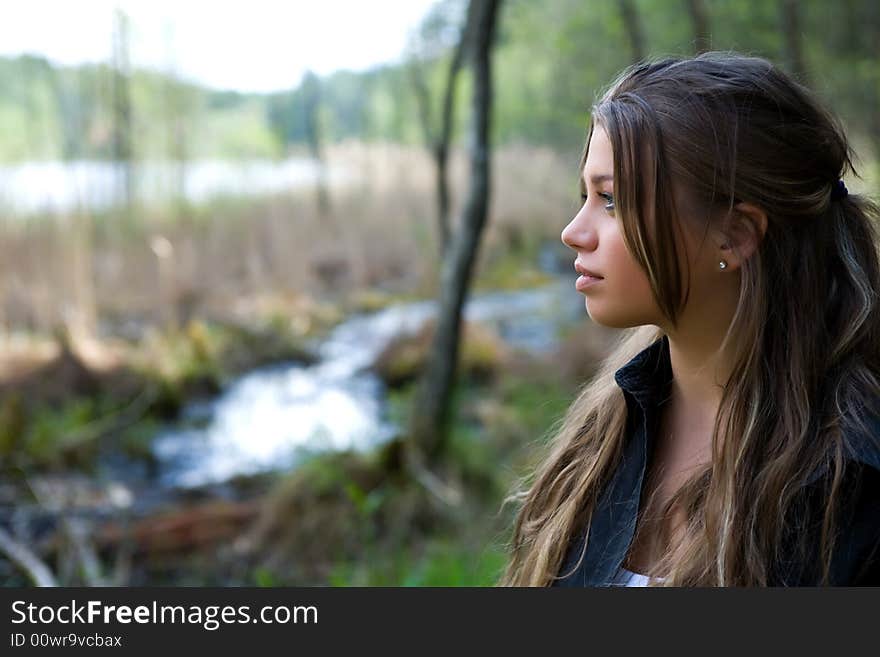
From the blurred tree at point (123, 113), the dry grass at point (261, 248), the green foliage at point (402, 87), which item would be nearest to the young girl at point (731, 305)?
the green foliage at point (402, 87)

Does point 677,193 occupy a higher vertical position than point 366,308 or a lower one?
higher

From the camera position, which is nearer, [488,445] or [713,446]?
[713,446]

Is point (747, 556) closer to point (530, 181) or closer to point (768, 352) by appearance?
point (768, 352)

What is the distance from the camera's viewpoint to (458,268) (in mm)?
5887

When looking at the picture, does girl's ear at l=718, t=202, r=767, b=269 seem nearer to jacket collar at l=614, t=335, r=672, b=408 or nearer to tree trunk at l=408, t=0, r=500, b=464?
jacket collar at l=614, t=335, r=672, b=408

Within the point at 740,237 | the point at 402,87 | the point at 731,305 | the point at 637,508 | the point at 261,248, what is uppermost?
the point at 402,87

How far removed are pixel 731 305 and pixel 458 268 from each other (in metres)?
4.45

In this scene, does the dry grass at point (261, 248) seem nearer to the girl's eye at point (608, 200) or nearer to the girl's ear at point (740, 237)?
the girl's eye at point (608, 200)

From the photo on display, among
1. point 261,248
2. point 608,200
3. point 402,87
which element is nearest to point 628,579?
point 608,200

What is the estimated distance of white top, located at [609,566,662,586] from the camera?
146cm

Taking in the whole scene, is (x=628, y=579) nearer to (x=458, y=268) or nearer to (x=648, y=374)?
(x=648, y=374)

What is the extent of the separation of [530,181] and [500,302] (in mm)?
2534

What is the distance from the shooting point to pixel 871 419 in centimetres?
130

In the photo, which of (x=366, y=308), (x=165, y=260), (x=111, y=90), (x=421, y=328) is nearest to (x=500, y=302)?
(x=366, y=308)
